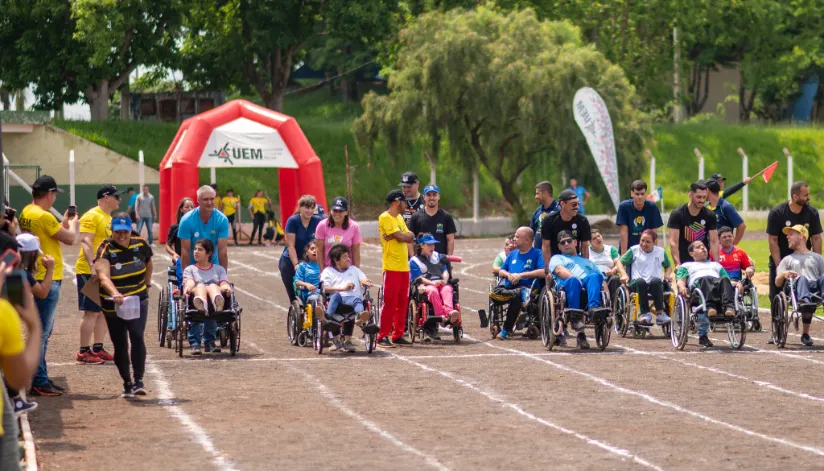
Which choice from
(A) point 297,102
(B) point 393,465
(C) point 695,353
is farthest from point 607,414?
(A) point 297,102

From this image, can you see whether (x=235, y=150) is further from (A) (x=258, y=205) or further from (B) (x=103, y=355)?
(B) (x=103, y=355)

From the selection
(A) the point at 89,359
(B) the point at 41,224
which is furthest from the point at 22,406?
(A) the point at 89,359

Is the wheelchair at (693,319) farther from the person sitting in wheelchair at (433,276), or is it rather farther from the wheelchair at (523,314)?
the person sitting in wheelchair at (433,276)

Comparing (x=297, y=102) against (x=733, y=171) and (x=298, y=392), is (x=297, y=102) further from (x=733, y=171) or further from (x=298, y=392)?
(x=298, y=392)

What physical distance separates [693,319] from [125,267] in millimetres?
6379

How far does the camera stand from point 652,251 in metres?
17.1

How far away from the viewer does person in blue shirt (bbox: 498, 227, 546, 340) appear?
16.7 m

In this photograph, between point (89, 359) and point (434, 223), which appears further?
point (434, 223)

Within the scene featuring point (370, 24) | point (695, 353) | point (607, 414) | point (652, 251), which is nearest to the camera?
point (607, 414)

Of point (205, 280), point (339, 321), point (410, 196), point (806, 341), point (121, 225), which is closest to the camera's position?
point (121, 225)

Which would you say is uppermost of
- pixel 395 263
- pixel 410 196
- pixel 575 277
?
pixel 410 196

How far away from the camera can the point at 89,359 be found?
47.9 ft

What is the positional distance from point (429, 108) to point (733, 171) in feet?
64.2

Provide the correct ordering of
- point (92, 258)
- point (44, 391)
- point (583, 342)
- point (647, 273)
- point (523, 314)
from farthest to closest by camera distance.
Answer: point (647, 273)
point (523, 314)
point (583, 342)
point (92, 258)
point (44, 391)
